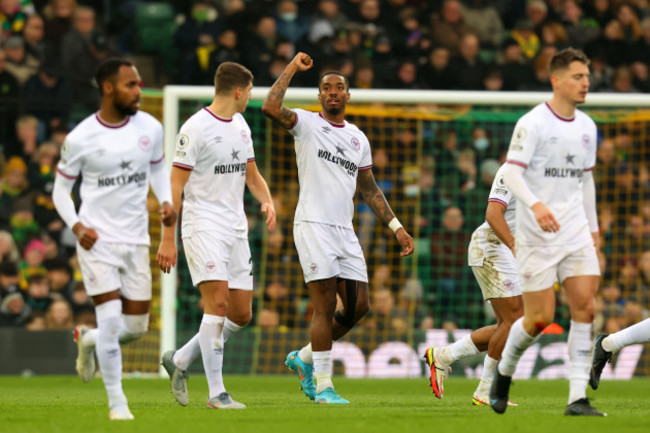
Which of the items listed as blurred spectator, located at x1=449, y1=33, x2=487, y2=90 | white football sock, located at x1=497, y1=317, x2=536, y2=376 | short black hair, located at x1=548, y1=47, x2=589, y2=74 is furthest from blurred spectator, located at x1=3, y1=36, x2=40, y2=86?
white football sock, located at x1=497, y1=317, x2=536, y2=376

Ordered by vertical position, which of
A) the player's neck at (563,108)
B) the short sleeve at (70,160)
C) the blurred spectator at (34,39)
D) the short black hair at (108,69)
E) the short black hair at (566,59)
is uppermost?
the blurred spectator at (34,39)

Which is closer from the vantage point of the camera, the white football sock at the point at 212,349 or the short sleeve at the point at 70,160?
the short sleeve at the point at 70,160

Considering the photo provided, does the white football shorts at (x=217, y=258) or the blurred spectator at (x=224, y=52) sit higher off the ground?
the blurred spectator at (x=224, y=52)

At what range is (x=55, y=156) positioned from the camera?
1631cm

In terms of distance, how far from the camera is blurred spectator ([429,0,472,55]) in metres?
18.7

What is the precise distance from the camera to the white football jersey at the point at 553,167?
7.85 metres

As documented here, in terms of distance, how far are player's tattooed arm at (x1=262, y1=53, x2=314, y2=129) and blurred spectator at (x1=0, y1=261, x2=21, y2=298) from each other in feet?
22.6

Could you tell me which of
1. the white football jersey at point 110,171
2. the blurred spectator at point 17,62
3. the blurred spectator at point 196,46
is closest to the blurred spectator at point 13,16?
the blurred spectator at point 17,62

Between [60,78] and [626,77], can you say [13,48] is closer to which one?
[60,78]

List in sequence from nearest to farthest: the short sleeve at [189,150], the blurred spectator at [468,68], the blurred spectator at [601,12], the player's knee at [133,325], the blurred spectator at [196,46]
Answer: the player's knee at [133,325] < the short sleeve at [189,150] < the blurred spectator at [196,46] < the blurred spectator at [468,68] < the blurred spectator at [601,12]

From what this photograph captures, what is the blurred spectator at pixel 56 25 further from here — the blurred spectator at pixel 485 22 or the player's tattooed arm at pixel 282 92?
the player's tattooed arm at pixel 282 92

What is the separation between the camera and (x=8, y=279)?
1538 cm

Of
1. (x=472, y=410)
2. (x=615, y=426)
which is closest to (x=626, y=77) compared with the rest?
(x=472, y=410)

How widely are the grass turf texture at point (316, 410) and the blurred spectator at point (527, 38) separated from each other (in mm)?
6822
